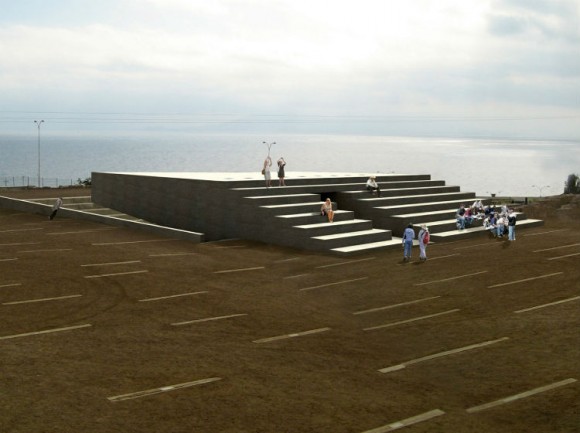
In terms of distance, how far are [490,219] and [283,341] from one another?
21720mm

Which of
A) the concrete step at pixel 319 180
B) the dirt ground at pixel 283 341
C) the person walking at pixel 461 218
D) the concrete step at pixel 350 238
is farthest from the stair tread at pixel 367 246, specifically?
the concrete step at pixel 319 180

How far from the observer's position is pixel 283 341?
16422 millimetres

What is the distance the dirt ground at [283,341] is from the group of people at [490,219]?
396cm

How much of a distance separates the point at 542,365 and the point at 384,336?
403 centimetres

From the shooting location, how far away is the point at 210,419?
1130 cm

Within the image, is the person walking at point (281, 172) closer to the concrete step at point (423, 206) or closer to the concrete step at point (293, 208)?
the concrete step at point (293, 208)

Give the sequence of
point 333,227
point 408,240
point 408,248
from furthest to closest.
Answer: point 333,227 → point 408,248 → point 408,240

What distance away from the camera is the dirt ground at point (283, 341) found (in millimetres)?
11633

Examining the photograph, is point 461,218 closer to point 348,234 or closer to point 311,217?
point 348,234

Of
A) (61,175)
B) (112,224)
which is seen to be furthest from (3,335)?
(61,175)

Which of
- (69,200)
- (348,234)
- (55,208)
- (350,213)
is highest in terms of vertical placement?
(350,213)

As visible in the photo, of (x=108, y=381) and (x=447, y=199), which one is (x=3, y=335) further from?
(x=447, y=199)

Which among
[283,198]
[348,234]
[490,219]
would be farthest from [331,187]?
[490,219]

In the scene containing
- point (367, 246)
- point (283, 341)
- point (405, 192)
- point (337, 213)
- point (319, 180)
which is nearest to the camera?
point (283, 341)
